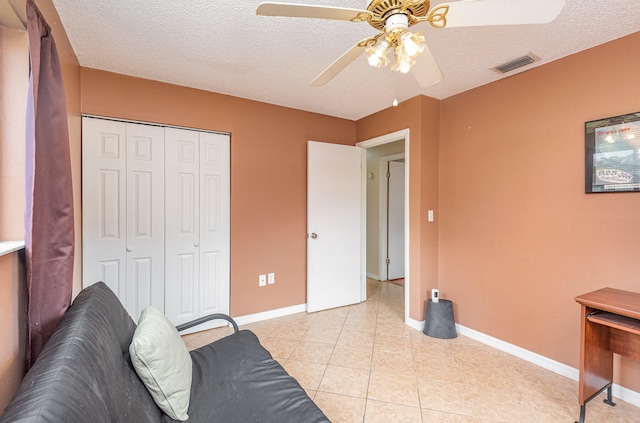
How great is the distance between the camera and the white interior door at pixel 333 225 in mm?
3381

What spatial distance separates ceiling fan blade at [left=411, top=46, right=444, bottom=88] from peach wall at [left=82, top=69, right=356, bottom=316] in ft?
6.47

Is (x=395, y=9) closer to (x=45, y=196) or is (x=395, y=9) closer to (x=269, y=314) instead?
(x=45, y=196)

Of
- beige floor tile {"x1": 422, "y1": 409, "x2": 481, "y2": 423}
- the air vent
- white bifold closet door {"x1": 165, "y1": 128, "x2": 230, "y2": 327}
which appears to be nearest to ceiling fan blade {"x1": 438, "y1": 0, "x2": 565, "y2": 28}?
the air vent

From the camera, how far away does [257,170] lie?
3.12 m

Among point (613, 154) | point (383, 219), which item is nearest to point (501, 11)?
point (613, 154)

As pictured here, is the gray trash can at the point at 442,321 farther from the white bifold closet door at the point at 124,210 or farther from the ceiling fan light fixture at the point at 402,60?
the white bifold closet door at the point at 124,210

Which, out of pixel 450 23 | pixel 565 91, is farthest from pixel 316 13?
pixel 565 91

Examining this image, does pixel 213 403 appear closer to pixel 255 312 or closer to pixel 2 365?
Answer: pixel 2 365

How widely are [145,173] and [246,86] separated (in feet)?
3.91

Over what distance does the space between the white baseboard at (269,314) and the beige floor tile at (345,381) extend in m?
1.12

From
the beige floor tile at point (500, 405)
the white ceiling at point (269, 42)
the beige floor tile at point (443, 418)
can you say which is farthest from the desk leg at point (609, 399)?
the white ceiling at point (269, 42)

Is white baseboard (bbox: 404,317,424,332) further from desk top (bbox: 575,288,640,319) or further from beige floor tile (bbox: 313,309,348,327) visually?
desk top (bbox: 575,288,640,319)

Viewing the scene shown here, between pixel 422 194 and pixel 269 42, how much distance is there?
1911mm

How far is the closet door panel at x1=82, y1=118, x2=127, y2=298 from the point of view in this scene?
235 cm
